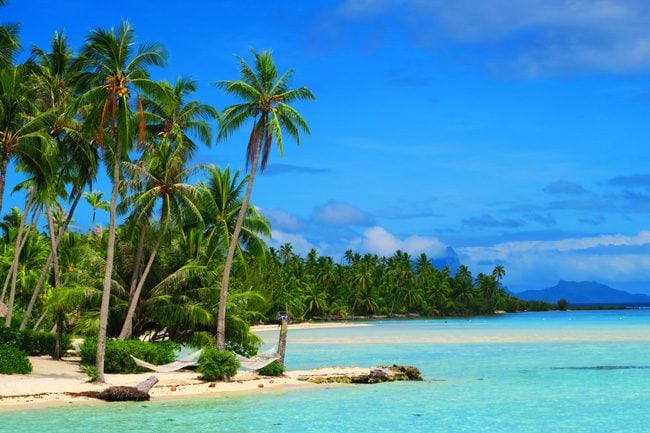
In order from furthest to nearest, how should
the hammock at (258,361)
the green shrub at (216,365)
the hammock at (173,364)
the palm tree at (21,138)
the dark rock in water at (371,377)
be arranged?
the dark rock in water at (371,377) < the hammock at (258,361) < the palm tree at (21,138) < the green shrub at (216,365) < the hammock at (173,364)

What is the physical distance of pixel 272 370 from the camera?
1071 inches

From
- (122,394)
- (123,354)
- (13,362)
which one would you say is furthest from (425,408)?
(13,362)

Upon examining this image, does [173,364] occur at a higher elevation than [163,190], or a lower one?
lower

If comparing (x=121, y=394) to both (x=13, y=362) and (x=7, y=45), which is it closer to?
(x=13, y=362)

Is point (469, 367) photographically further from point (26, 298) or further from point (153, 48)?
point (26, 298)

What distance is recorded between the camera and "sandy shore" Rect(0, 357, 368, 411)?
2056 cm

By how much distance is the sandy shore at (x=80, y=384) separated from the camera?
20562 mm

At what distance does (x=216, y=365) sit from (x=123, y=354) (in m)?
3.48

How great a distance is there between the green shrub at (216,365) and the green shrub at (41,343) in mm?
7942

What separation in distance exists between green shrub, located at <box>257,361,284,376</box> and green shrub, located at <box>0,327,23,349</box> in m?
8.43

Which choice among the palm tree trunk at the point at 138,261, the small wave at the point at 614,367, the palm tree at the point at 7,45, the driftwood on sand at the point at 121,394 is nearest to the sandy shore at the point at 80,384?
the driftwood on sand at the point at 121,394

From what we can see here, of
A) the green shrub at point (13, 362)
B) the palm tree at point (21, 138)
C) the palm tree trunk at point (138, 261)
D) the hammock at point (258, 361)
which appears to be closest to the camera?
the green shrub at point (13, 362)

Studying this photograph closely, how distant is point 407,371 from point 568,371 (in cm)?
979

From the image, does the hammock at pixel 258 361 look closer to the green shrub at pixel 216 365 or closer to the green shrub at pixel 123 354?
the green shrub at pixel 216 365
